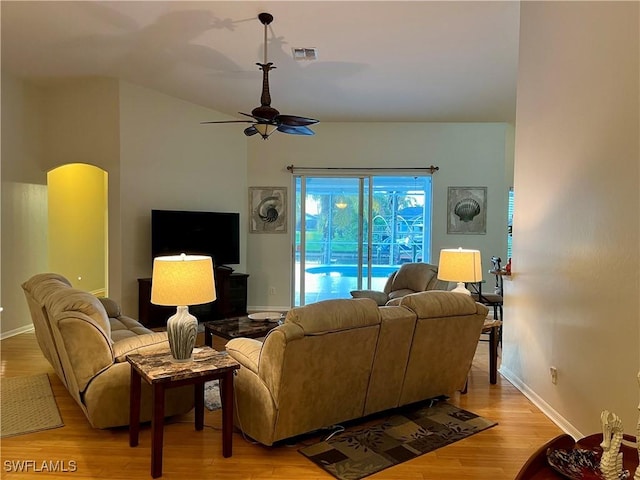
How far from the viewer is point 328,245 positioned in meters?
7.35

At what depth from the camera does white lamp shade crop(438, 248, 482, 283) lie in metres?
3.78

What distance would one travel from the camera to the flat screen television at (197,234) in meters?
5.88

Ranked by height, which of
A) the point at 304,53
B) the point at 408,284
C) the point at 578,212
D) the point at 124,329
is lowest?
the point at 124,329

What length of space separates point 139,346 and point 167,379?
2.21 feet

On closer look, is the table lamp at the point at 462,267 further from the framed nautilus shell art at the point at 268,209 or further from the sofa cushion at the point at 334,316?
the framed nautilus shell art at the point at 268,209

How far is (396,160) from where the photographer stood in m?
7.24

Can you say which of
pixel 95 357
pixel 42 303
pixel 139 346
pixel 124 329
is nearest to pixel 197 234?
pixel 124 329

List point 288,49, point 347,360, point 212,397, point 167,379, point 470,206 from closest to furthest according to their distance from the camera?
point 167,379 → point 347,360 → point 212,397 → point 288,49 → point 470,206

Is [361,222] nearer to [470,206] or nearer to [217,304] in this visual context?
[470,206]

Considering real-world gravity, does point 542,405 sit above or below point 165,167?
below

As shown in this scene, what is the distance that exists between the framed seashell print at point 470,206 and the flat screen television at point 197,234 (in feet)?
11.2

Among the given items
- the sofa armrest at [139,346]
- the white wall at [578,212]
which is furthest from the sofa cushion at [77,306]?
the white wall at [578,212]

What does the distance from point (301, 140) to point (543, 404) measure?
16.9 ft

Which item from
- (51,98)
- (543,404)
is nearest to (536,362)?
(543,404)
